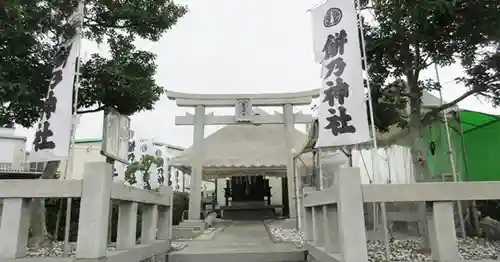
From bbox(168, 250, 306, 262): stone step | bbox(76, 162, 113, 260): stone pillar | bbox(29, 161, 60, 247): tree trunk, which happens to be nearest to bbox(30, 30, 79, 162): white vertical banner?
bbox(29, 161, 60, 247): tree trunk

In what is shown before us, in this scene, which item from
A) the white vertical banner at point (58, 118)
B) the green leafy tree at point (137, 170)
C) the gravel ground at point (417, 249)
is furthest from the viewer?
the green leafy tree at point (137, 170)

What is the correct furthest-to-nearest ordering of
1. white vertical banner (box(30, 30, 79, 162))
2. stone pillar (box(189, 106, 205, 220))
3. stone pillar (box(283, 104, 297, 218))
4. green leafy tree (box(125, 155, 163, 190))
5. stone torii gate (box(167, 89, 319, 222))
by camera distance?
green leafy tree (box(125, 155, 163, 190)) < stone torii gate (box(167, 89, 319, 222)) < stone pillar (box(283, 104, 297, 218)) < stone pillar (box(189, 106, 205, 220)) < white vertical banner (box(30, 30, 79, 162))

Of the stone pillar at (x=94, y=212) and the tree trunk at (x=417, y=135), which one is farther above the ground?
the tree trunk at (x=417, y=135)

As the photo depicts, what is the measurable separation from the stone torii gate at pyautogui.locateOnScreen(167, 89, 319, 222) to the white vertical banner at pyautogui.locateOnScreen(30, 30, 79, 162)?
655 cm

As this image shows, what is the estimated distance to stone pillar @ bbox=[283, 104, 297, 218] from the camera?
10.1 metres

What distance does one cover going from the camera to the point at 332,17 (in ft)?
13.5

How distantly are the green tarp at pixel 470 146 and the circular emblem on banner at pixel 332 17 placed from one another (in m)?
2.96

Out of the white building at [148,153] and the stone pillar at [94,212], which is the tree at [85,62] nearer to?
the stone pillar at [94,212]

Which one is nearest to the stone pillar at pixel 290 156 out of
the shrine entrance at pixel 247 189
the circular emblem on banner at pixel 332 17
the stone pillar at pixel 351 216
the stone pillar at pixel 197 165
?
the stone pillar at pixel 197 165

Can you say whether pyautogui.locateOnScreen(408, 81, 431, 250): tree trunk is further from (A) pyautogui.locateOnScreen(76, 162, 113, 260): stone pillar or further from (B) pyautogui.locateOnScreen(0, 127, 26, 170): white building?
(B) pyautogui.locateOnScreen(0, 127, 26, 170): white building

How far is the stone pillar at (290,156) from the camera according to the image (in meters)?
10.1

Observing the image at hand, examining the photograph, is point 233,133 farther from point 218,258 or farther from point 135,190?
point 135,190

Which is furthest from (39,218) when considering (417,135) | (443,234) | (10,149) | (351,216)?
(10,149)

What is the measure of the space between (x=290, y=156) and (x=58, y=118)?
24.6 ft
